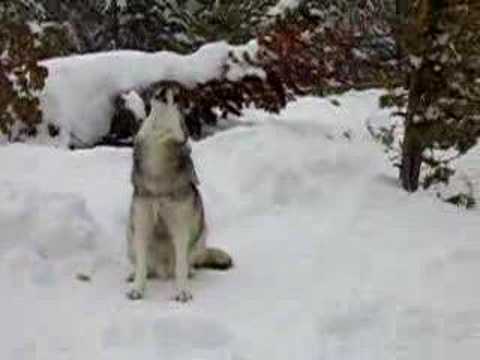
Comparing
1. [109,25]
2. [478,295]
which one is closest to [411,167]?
[478,295]

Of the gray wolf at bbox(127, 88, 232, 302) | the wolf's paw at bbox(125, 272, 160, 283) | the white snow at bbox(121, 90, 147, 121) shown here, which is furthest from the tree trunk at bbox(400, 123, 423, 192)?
the wolf's paw at bbox(125, 272, 160, 283)

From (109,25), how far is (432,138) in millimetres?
6314

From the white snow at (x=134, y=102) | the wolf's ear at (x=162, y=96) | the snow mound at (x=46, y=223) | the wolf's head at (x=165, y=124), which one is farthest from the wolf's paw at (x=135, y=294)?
the white snow at (x=134, y=102)

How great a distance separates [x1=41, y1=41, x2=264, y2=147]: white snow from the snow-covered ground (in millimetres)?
682

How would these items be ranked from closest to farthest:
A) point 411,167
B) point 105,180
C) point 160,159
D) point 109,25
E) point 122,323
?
1. point 122,323
2. point 160,159
3. point 105,180
4. point 411,167
5. point 109,25

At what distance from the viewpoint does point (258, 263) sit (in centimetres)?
561

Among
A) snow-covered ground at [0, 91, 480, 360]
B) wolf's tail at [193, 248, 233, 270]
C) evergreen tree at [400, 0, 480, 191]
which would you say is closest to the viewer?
snow-covered ground at [0, 91, 480, 360]

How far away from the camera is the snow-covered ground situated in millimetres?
4473

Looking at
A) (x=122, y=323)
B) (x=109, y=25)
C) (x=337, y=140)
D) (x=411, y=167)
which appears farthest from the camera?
(x=109, y=25)

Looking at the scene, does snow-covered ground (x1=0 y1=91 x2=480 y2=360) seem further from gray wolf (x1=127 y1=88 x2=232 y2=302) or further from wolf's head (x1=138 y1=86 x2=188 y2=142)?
wolf's head (x1=138 y1=86 x2=188 y2=142)

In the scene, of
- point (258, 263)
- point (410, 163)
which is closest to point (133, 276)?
point (258, 263)

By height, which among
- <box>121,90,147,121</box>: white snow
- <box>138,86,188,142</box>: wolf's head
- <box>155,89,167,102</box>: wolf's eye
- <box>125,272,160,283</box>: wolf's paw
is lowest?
<box>125,272,160,283</box>: wolf's paw

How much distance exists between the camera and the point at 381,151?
7.97 meters

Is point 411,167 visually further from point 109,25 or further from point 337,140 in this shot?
point 109,25
